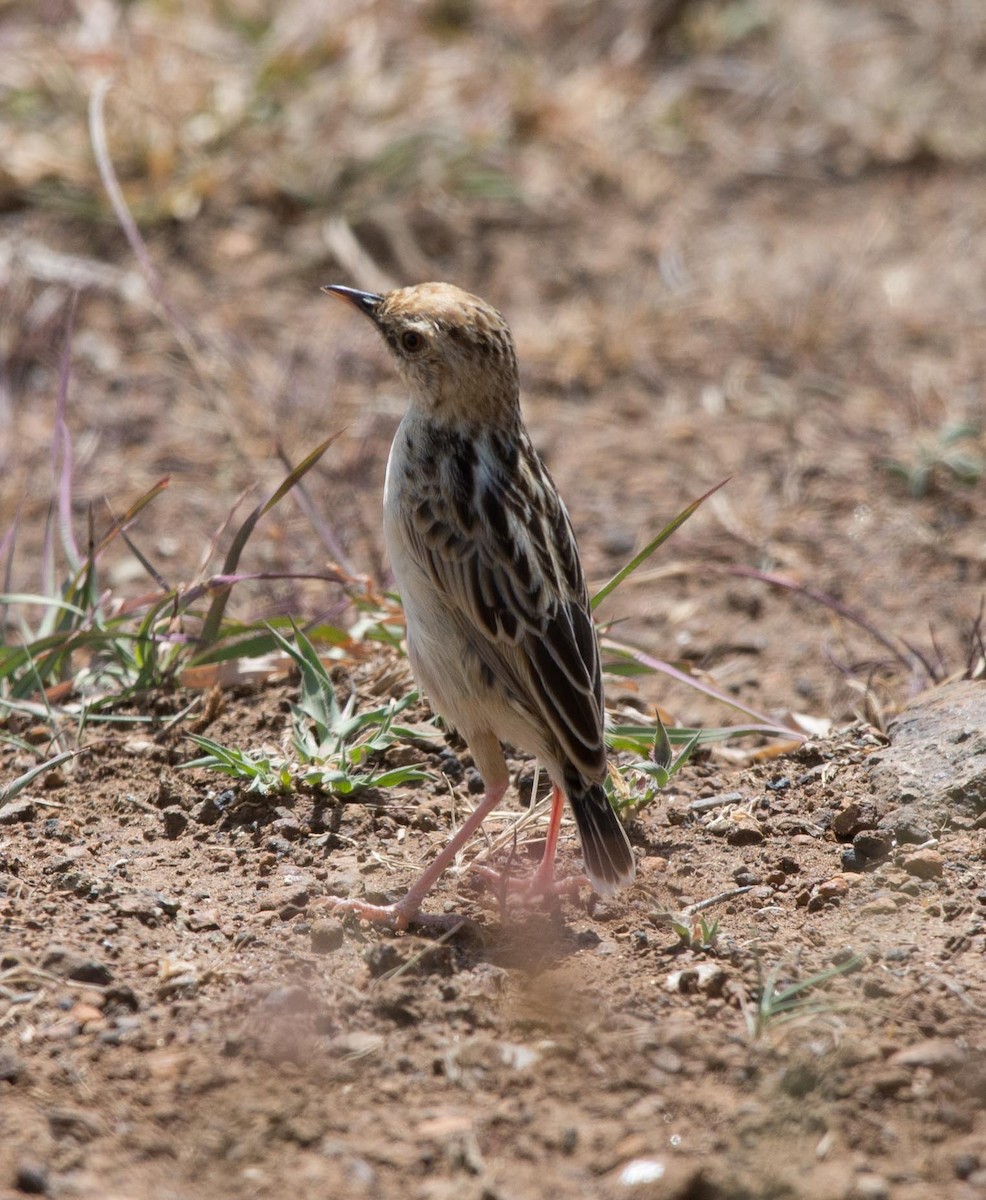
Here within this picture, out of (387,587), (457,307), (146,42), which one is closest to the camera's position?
(457,307)

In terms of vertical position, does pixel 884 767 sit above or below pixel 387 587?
below

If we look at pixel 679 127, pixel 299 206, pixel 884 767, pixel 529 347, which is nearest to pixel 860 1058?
pixel 884 767

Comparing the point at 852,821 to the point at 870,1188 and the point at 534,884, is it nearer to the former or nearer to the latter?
the point at 534,884

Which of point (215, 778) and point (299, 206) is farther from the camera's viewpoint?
point (299, 206)

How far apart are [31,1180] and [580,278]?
7669 millimetres

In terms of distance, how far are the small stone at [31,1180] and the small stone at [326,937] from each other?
123 cm

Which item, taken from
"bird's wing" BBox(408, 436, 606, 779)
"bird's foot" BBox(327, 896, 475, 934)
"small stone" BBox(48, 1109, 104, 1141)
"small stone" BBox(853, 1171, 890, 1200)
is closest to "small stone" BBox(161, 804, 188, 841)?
"bird's foot" BBox(327, 896, 475, 934)

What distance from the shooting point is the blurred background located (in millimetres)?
7988

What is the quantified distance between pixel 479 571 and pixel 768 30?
900 centimetres

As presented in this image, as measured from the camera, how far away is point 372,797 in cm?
582

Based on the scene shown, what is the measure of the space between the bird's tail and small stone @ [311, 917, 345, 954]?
2.69 feet

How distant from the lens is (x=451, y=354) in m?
5.76

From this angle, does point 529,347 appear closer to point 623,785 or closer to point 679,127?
point 679,127

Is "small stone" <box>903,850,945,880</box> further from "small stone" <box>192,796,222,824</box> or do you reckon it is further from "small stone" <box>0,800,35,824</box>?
"small stone" <box>0,800,35,824</box>
